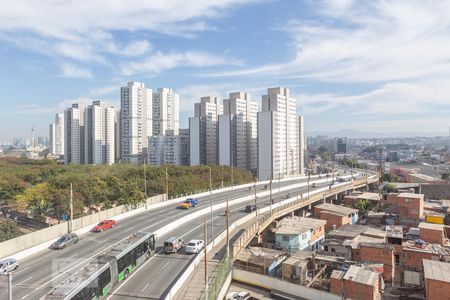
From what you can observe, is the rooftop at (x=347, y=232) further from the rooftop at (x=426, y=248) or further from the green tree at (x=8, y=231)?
the green tree at (x=8, y=231)

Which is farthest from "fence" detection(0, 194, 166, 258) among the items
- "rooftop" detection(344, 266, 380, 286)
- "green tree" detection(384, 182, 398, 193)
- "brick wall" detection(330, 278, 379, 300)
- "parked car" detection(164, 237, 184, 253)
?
"green tree" detection(384, 182, 398, 193)

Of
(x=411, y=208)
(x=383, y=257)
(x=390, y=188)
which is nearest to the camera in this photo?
(x=383, y=257)

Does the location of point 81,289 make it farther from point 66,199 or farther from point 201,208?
point 66,199

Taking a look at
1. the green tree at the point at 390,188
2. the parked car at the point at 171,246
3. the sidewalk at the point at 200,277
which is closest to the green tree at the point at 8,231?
the parked car at the point at 171,246

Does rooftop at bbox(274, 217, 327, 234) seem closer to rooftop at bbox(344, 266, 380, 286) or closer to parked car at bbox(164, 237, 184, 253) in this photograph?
rooftop at bbox(344, 266, 380, 286)

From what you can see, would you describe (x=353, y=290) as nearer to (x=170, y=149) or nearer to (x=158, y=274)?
(x=158, y=274)

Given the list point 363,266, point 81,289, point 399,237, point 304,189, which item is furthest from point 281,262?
point 304,189

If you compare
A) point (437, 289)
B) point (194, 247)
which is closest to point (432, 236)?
point (437, 289)
